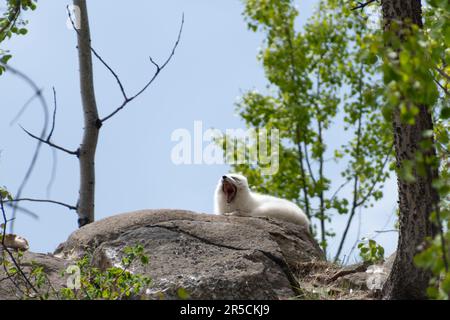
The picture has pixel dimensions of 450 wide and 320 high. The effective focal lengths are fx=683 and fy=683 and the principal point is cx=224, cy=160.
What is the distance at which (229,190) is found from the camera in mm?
10852

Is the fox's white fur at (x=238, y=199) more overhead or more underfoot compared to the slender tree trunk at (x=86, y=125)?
more underfoot

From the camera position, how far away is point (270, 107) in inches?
784

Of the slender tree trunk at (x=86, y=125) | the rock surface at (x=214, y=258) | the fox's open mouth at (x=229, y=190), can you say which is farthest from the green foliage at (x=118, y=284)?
the fox's open mouth at (x=229, y=190)

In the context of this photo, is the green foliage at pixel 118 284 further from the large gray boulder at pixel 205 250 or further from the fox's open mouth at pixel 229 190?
the fox's open mouth at pixel 229 190

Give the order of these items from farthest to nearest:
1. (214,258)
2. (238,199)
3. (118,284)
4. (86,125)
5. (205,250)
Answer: (238,199) → (86,125) → (205,250) → (214,258) → (118,284)

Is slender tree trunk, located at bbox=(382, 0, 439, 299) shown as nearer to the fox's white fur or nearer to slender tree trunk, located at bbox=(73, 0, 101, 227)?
the fox's white fur

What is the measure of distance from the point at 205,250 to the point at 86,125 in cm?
363

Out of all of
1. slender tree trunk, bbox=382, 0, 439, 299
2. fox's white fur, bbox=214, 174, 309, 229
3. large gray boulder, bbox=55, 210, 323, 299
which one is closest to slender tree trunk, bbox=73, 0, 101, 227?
large gray boulder, bbox=55, 210, 323, 299

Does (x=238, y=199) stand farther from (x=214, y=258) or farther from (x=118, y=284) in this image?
(x=118, y=284)

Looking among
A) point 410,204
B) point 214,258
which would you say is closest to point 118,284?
point 214,258

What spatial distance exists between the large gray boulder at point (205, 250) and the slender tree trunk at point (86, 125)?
901 mm

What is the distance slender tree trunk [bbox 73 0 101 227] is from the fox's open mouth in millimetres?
2115

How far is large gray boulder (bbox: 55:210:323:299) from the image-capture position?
653 cm

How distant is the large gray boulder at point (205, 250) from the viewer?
6.53 meters
